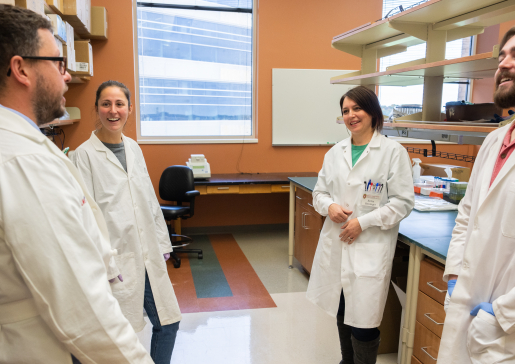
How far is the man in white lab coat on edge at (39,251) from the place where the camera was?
2.43 ft

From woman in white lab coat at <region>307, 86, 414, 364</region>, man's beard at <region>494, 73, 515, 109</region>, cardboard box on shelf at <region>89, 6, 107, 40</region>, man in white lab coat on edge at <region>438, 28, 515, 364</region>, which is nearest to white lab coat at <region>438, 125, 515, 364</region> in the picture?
man in white lab coat on edge at <region>438, 28, 515, 364</region>

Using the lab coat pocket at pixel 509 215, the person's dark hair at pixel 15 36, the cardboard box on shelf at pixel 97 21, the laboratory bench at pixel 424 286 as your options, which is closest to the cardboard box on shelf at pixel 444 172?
the laboratory bench at pixel 424 286

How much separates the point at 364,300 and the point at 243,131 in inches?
141

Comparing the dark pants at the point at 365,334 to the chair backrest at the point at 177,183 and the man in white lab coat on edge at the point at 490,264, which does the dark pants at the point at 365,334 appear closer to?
the man in white lab coat on edge at the point at 490,264

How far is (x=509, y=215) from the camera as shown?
1162 mm

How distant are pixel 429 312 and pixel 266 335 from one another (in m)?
Result: 1.16

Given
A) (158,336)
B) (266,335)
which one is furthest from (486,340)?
(266,335)

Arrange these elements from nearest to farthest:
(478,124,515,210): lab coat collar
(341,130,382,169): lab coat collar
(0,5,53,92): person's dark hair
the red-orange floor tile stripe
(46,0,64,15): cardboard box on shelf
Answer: (0,5,53,92): person's dark hair → (478,124,515,210): lab coat collar → (341,130,382,169): lab coat collar → (46,0,64,15): cardboard box on shelf → the red-orange floor tile stripe

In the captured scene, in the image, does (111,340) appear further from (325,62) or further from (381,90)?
(381,90)

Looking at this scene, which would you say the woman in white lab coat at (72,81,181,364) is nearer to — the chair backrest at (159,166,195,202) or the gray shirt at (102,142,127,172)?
the gray shirt at (102,142,127,172)

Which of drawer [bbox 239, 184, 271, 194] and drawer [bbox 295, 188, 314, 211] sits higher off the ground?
drawer [bbox 295, 188, 314, 211]

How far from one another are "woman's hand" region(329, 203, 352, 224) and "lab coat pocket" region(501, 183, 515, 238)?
82 cm

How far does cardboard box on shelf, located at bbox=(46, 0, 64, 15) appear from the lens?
109 inches

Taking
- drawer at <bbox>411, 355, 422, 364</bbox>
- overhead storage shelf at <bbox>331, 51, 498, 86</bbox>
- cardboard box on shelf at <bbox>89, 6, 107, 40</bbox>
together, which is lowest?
drawer at <bbox>411, 355, 422, 364</bbox>
